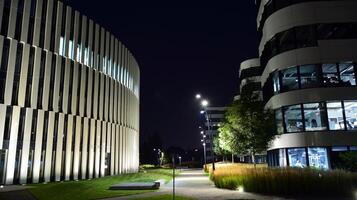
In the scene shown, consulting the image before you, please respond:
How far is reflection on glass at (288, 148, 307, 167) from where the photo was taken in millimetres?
27752

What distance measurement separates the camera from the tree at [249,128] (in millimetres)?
26641

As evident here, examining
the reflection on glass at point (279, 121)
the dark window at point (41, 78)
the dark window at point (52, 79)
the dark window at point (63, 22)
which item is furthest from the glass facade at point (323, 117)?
the dark window at point (63, 22)

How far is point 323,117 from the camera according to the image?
90.7 ft

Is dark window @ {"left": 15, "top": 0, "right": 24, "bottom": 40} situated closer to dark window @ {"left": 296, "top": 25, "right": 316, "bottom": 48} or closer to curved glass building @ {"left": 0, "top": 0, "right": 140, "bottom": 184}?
curved glass building @ {"left": 0, "top": 0, "right": 140, "bottom": 184}

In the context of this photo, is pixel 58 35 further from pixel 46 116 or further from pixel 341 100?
pixel 341 100

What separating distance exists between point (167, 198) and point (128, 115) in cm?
3291

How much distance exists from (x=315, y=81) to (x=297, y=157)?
6.78 meters

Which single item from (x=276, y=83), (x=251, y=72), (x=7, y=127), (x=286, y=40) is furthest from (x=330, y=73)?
(x=251, y=72)

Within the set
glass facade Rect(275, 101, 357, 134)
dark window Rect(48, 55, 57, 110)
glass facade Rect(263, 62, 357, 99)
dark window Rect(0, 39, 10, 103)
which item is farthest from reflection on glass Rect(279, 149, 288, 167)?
dark window Rect(0, 39, 10, 103)

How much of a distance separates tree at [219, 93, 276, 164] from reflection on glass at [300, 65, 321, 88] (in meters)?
4.41

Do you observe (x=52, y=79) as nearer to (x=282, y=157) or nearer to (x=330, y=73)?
(x=282, y=157)

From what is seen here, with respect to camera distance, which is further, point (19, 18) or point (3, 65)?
Result: point (19, 18)

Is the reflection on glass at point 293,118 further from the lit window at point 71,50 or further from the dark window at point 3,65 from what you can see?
the dark window at point 3,65

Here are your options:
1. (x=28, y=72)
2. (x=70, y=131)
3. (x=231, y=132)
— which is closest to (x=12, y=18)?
(x=28, y=72)
